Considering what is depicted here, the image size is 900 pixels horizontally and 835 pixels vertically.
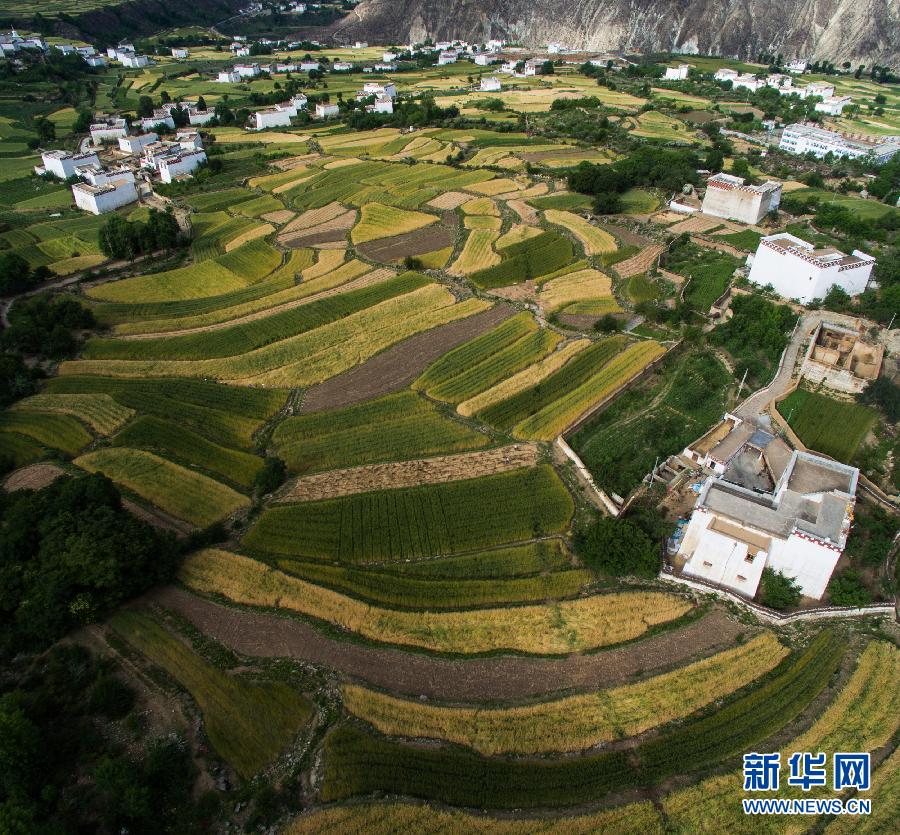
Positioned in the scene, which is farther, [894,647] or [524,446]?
[524,446]

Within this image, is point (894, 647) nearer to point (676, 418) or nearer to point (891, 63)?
point (676, 418)

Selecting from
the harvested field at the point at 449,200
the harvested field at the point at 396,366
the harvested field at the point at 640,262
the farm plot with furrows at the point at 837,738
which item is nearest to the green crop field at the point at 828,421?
the farm plot with furrows at the point at 837,738

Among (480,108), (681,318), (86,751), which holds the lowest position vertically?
(86,751)

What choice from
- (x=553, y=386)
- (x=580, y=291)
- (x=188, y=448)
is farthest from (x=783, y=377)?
(x=188, y=448)

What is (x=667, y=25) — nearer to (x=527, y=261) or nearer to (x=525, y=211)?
(x=525, y=211)

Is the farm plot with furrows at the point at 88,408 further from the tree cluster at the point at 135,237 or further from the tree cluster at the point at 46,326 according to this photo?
the tree cluster at the point at 135,237

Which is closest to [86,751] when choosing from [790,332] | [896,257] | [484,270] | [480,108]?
[484,270]
